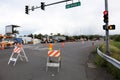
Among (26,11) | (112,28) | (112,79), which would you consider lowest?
(112,79)

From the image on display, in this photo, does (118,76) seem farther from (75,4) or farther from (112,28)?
(75,4)

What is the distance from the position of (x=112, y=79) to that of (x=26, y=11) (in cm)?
1865

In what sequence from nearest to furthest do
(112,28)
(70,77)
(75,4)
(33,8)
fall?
(70,77)
(112,28)
(75,4)
(33,8)

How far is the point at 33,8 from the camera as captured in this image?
24.2m

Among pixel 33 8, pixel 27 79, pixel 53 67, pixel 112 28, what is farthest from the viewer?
pixel 33 8

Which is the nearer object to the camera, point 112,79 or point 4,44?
point 112,79

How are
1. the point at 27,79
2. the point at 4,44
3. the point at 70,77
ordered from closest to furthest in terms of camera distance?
the point at 27,79, the point at 70,77, the point at 4,44

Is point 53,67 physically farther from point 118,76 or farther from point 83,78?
point 118,76

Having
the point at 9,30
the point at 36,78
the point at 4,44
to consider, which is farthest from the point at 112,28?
A: the point at 9,30

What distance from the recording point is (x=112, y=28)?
1535 cm

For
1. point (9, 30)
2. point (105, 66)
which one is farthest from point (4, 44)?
point (9, 30)

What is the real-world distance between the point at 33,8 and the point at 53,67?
14884mm

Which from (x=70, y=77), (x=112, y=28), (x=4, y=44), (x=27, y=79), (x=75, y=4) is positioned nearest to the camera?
(x=27, y=79)

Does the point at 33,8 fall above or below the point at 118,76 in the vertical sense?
above
